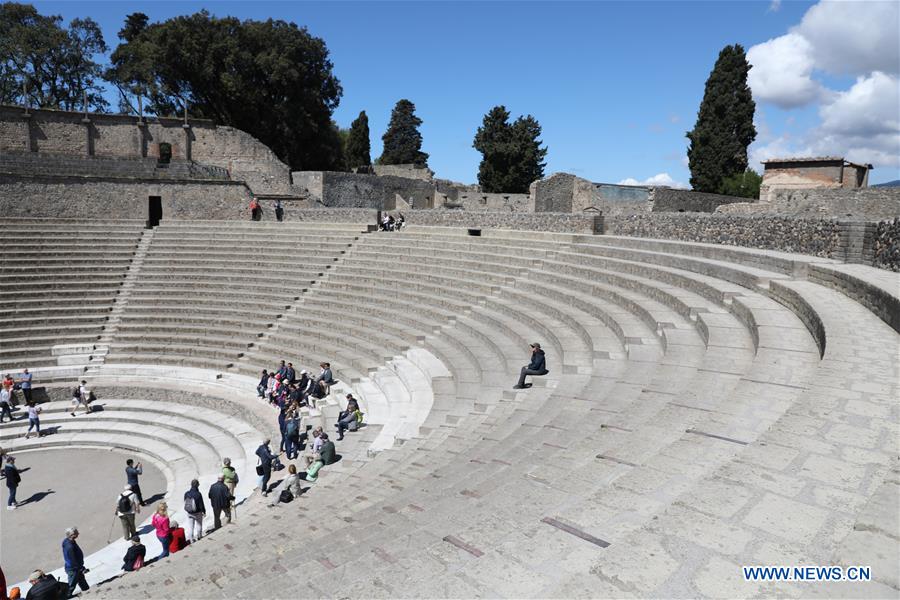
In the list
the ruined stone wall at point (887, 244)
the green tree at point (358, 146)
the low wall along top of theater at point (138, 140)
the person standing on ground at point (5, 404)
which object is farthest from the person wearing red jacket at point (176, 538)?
the green tree at point (358, 146)

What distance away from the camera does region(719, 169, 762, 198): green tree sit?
29422 millimetres

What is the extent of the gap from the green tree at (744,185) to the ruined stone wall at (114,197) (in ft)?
79.9

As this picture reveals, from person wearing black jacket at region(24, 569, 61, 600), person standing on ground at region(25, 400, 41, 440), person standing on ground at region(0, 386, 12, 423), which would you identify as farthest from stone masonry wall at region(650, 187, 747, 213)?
person wearing black jacket at region(24, 569, 61, 600)

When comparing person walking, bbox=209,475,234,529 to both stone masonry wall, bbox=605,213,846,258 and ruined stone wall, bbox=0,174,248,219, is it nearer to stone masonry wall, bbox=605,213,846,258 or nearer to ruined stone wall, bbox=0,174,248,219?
stone masonry wall, bbox=605,213,846,258

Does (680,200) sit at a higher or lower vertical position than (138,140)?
lower

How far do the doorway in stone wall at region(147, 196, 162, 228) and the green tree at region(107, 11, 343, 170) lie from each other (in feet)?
44.4

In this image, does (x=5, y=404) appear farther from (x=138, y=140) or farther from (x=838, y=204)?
(x=838, y=204)

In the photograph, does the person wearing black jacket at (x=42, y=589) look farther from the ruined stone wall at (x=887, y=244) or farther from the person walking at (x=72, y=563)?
the ruined stone wall at (x=887, y=244)

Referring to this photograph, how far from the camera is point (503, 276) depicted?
48.2 ft

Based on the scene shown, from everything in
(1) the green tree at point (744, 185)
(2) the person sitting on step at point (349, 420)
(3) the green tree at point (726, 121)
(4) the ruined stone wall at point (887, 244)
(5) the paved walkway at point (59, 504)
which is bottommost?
(5) the paved walkway at point (59, 504)

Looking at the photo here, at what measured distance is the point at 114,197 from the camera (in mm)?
21688

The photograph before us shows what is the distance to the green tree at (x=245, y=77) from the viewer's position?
32.9 metres

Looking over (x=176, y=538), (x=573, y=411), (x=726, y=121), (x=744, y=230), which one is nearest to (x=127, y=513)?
(x=176, y=538)

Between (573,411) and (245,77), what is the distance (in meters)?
33.8
